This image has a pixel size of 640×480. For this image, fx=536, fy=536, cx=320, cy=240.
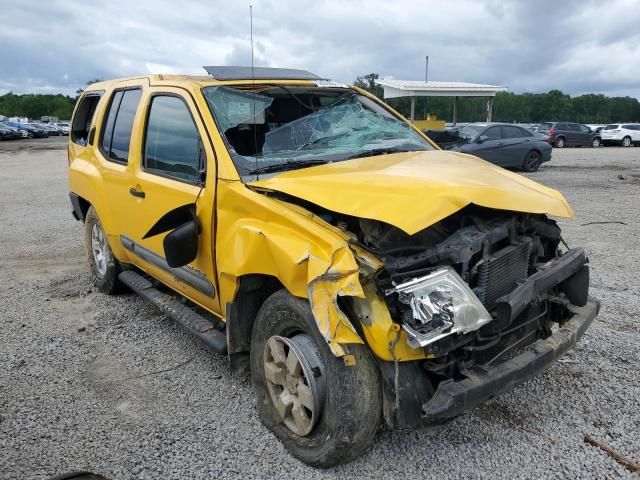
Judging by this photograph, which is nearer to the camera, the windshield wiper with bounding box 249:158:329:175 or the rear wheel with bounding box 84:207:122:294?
the windshield wiper with bounding box 249:158:329:175

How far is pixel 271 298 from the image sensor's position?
2801 millimetres

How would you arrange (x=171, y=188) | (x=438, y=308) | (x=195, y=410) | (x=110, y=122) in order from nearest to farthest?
(x=438, y=308) → (x=195, y=410) → (x=171, y=188) → (x=110, y=122)

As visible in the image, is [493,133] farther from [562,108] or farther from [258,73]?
[562,108]

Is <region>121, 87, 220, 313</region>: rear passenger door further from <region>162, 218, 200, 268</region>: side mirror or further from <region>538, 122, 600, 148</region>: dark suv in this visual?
<region>538, 122, 600, 148</region>: dark suv

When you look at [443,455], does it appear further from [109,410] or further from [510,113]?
[510,113]

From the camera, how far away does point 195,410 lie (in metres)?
3.26

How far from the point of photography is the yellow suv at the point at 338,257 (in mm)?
2369

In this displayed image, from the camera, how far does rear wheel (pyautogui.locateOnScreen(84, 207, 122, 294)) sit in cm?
507

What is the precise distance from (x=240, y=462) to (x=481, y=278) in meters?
1.54

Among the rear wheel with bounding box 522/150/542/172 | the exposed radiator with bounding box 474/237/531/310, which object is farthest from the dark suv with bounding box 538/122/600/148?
the exposed radiator with bounding box 474/237/531/310

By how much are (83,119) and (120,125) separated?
1413 mm

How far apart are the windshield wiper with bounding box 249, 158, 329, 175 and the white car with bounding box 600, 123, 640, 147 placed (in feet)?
107

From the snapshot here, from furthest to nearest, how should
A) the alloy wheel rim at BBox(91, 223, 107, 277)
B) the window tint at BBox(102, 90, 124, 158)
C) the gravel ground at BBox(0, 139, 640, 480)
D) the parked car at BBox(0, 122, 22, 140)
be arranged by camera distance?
the parked car at BBox(0, 122, 22, 140), the alloy wheel rim at BBox(91, 223, 107, 277), the window tint at BBox(102, 90, 124, 158), the gravel ground at BBox(0, 139, 640, 480)

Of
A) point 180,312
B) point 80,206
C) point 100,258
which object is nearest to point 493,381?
point 180,312
